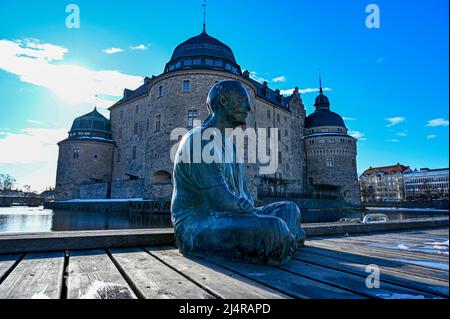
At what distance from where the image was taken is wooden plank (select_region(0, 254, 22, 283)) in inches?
63.3

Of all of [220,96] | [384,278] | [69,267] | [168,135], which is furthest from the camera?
[168,135]

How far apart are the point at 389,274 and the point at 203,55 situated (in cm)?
2352

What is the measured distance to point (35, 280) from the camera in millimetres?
1489

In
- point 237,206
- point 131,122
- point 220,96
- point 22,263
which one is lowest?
point 22,263

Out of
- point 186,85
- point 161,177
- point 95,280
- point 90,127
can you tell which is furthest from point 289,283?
point 90,127

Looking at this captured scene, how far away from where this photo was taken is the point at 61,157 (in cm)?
3222

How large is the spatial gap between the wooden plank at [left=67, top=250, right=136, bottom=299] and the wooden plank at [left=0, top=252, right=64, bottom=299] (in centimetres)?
6

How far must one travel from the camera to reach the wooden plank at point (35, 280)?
1256 millimetres

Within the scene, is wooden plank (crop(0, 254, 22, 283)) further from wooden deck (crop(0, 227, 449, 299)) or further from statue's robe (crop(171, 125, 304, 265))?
statue's robe (crop(171, 125, 304, 265))

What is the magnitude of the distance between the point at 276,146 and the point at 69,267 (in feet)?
104

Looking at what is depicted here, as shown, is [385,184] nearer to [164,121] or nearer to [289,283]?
[164,121]

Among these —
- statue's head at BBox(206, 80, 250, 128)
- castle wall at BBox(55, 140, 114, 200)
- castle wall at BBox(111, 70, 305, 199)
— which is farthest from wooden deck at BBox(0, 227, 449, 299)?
castle wall at BBox(55, 140, 114, 200)
